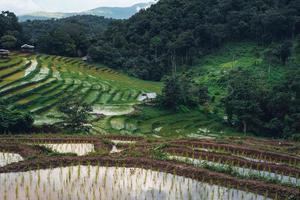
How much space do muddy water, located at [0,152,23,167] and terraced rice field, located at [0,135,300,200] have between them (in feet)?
0.93

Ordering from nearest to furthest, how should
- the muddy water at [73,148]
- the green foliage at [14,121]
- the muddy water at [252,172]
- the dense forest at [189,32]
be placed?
the muddy water at [252,172], the muddy water at [73,148], the green foliage at [14,121], the dense forest at [189,32]

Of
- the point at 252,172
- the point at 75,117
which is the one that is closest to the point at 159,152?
the point at 252,172

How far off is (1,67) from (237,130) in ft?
73.1

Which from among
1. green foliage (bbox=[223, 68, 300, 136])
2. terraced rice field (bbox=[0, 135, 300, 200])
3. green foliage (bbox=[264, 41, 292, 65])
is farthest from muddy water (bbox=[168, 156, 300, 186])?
green foliage (bbox=[264, 41, 292, 65])

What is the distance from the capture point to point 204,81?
160 feet

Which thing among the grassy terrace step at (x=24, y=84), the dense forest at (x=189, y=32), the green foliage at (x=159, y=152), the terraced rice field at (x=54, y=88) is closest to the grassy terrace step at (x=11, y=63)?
the terraced rice field at (x=54, y=88)

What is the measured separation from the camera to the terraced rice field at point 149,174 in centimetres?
1356

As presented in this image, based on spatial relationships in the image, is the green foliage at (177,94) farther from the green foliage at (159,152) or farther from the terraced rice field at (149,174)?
the green foliage at (159,152)

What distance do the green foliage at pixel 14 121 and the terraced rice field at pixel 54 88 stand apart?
1.73 m

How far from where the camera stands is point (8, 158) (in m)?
17.8

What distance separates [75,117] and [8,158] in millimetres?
10455

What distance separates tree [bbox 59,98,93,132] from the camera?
28.2m

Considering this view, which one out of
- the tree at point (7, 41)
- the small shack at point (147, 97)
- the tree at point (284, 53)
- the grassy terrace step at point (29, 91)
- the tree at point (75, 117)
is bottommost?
the small shack at point (147, 97)

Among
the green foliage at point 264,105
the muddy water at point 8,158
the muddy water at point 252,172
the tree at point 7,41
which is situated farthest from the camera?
the tree at point 7,41
